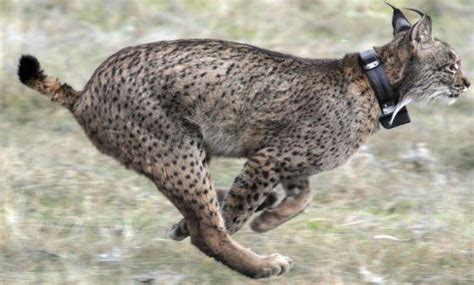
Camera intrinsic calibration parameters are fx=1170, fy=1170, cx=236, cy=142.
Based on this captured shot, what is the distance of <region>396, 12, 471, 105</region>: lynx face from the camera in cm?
649

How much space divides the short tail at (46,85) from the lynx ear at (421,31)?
1875 millimetres

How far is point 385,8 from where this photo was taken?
38.7 ft

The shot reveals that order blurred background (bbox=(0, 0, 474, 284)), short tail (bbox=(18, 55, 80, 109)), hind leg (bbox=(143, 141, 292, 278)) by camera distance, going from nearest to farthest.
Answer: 1. hind leg (bbox=(143, 141, 292, 278))
2. short tail (bbox=(18, 55, 80, 109))
3. blurred background (bbox=(0, 0, 474, 284))

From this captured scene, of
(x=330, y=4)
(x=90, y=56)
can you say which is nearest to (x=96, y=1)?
(x=90, y=56)

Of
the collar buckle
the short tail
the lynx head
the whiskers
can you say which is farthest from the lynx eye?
the short tail

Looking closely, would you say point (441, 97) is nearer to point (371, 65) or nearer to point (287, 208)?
point (371, 65)

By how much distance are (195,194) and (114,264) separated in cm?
60

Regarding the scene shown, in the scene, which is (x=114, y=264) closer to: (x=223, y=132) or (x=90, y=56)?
(x=223, y=132)

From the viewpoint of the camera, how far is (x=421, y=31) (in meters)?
6.51

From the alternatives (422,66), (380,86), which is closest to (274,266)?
(380,86)

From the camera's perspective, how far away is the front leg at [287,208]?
6340mm

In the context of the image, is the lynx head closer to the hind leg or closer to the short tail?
the hind leg

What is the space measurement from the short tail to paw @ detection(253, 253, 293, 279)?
130 cm

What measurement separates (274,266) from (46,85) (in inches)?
59.1
